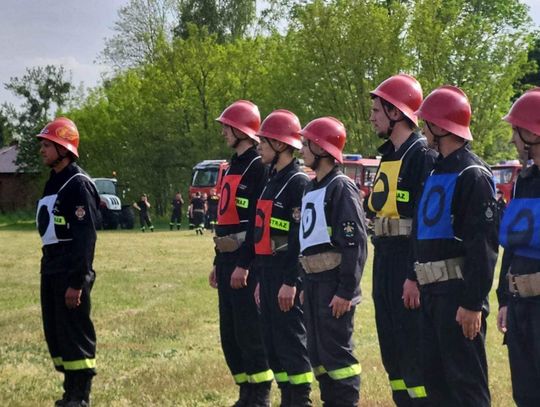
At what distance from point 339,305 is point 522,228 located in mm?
1525

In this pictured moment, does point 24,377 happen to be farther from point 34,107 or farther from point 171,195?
point 34,107

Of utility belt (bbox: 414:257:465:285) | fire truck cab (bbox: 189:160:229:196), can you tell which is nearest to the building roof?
fire truck cab (bbox: 189:160:229:196)

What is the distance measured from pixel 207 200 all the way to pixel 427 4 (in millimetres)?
14895

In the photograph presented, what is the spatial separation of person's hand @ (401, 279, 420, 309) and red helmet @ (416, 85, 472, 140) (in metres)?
0.97

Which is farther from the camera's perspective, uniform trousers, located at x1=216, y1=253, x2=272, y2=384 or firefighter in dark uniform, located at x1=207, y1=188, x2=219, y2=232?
firefighter in dark uniform, located at x1=207, y1=188, x2=219, y2=232

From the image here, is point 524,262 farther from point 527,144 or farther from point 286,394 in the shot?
point 286,394

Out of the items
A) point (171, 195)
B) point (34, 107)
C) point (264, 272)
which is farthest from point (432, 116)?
point (34, 107)

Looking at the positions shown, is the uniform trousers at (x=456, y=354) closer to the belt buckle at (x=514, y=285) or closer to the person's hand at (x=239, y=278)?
the belt buckle at (x=514, y=285)

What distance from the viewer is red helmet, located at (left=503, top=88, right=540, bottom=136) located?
467 cm

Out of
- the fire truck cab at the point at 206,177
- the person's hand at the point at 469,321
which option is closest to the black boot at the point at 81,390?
the person's hand at the point at 469,321

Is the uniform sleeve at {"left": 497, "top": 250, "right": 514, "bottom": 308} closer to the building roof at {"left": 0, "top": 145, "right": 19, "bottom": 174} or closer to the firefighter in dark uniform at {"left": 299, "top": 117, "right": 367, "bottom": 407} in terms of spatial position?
the firefighter in dark uniform at {"left": 299, "top": 117, "right": 367, "bottom": 407}

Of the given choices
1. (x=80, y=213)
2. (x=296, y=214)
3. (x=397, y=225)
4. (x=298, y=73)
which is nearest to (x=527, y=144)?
(x=397, y=225)

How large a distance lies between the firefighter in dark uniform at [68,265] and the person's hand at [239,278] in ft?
4.01

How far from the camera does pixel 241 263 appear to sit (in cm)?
681
